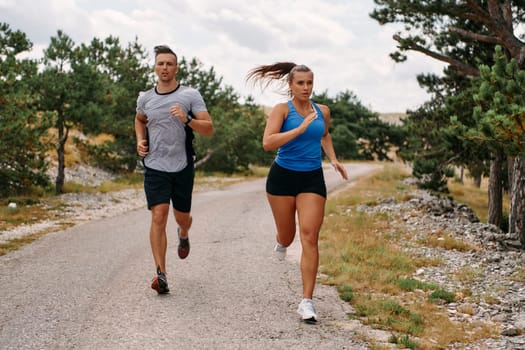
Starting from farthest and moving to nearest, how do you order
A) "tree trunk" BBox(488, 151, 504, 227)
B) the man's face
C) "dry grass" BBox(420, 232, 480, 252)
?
"tree trunk" BBox(488, 151, 504, 227) < "dry grass" BBox(420, 232, 480, 252) < the man's face

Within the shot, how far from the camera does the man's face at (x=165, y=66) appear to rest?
16.8 feet

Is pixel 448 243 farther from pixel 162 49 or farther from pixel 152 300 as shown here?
pixel 162 49

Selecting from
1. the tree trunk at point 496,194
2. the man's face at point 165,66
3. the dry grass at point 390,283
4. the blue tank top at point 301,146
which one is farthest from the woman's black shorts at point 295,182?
the tree trunk at point 496,194

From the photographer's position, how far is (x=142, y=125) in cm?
537

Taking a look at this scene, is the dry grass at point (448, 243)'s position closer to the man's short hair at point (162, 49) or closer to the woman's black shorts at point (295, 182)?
the woman's black shorts at point (295, 182)

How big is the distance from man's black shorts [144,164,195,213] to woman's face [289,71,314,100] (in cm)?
141

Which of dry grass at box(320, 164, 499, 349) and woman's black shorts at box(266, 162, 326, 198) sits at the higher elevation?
woman's black shorts at box(266, 162, 326, 198)

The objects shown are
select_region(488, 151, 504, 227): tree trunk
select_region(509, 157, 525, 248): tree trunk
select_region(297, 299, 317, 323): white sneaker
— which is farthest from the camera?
select_region(488, 151, 504, 227): tree trunk

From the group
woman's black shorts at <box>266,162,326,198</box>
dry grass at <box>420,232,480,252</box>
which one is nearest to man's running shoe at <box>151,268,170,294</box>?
woman's black shorts at <box>266,162,326,198</box>

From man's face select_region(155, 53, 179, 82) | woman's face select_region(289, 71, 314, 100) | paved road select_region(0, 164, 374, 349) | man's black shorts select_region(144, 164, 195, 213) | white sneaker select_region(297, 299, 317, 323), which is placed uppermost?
man's face select_region(155, 53, 179, 82)

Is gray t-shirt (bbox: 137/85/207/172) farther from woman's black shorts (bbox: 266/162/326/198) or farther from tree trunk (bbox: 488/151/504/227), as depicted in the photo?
tree trunk (bbox: 488/151/504/227)

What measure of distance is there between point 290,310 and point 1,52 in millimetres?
12649

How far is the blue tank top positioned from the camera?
4668mm

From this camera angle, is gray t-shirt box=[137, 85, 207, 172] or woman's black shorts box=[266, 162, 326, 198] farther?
gray t-shirt box=[137, 85, 207, 172]
